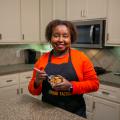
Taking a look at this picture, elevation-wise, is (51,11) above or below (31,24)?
above

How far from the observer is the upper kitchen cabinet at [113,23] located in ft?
8.09

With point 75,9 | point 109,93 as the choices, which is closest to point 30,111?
point 109,93

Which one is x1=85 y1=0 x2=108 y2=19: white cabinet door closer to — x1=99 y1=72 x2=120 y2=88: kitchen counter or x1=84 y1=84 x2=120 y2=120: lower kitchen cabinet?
x1=99 y1=72 x2=120 y2=88: kitchen counter

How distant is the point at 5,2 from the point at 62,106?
217 cm

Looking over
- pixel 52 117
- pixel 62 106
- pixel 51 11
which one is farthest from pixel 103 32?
pixel 52 117

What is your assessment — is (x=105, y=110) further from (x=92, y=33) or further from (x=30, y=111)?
(x=30, y=111)

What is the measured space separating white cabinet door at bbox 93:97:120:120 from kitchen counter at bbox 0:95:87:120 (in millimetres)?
1202

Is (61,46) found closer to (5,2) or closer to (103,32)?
(103,32)

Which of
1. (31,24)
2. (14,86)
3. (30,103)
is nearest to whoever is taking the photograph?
(30,103)

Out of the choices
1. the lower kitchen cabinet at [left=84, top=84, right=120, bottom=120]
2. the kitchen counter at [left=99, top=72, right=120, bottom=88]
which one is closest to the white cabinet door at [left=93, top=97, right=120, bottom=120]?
the lower kitchen cabinet at [left=84, top=84, right=120, bottom=120]

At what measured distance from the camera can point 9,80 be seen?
278 centimetres

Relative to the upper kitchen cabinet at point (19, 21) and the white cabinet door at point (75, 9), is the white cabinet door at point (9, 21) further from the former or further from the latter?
the white cabinet door at point (75, 9)

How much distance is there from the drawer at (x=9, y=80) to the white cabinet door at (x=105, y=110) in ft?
3.89

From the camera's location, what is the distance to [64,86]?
44.9 inches
